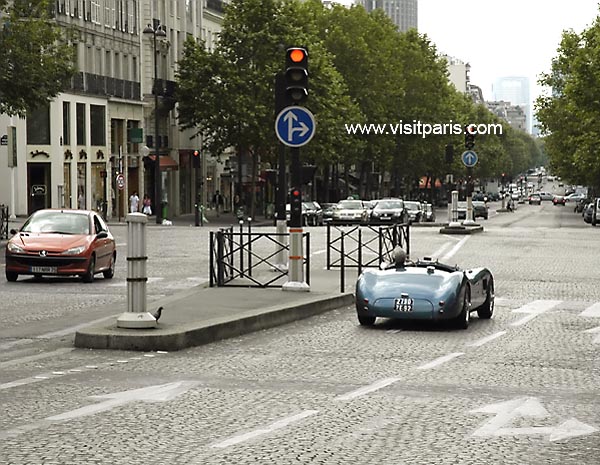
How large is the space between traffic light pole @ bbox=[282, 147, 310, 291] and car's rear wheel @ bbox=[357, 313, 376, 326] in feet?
10.8

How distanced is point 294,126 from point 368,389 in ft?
37.0

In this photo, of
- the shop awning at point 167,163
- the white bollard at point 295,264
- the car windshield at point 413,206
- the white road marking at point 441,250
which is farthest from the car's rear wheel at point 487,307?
the shop awning at point 167,163

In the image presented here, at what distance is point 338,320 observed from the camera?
2175 cm

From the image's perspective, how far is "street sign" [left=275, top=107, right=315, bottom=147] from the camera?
24.1m

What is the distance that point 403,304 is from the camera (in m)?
20.3

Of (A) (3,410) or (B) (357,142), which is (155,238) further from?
(B) (357,142)

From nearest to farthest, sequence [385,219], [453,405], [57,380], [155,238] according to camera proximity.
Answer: [453,405] < [57,380] < [155,238] < [385,219]

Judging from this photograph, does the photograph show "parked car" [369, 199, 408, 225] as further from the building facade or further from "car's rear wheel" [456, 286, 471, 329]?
"car's rear wheel" [456, 286, 471, 329]

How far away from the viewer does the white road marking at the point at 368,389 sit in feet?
41.8

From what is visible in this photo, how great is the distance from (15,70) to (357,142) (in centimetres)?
5816

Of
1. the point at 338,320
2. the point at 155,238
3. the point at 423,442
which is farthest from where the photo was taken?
the point at 155,238

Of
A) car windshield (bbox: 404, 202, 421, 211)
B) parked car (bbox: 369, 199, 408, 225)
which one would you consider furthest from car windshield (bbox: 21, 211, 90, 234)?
car windshield (bbox: 404, 202, 421, 211)

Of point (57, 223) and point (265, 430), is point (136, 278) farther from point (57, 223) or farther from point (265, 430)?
point (57, 223)

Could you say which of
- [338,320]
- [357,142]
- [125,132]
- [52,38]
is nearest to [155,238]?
[52,38]
